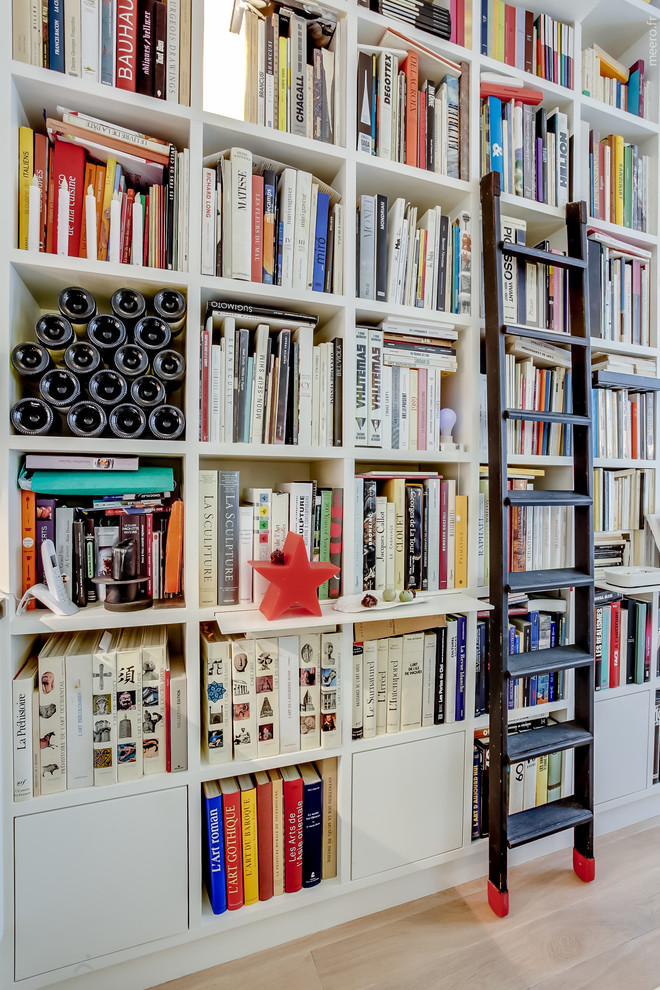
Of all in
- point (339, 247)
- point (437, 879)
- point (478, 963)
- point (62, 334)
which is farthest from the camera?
point (437, 879)

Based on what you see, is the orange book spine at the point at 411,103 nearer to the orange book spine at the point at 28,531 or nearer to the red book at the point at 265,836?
the orange book spine at the point at 28,531

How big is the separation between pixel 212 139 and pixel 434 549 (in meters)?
1.22

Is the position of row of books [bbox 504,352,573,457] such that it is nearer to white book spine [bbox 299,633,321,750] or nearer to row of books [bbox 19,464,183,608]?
white book spine [bbox 299,633,321,750]

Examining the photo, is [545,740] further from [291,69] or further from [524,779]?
[291,69]

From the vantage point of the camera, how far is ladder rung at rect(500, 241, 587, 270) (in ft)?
4.25

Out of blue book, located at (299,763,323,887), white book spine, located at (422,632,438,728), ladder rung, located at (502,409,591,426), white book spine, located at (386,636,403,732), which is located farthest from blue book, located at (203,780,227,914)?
ladder rung, located at (502,409,591,426)

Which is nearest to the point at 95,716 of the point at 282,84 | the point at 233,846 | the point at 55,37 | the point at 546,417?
the point at 233,846

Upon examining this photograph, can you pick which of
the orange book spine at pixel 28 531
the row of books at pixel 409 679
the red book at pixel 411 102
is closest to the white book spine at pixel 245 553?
the row of books at pixel 409 679

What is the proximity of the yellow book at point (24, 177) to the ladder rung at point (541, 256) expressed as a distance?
116 centimetres

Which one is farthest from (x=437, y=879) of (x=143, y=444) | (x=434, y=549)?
(x=143, y=444)

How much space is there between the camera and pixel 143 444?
1031 mm

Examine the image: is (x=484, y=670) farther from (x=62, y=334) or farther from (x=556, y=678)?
(x=62, y=334)

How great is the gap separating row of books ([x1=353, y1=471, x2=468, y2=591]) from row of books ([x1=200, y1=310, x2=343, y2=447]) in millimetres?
196

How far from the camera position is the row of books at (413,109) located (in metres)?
1.24
